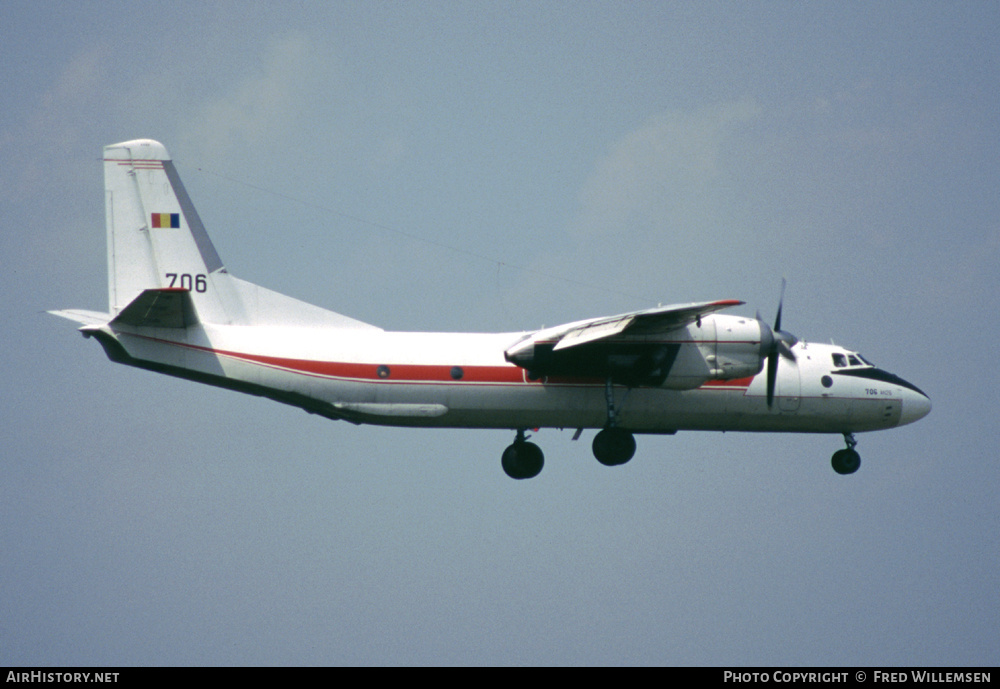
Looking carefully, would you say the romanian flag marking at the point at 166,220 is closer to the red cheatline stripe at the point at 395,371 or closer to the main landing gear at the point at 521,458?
the red cheatline stripe at the point at 395,371

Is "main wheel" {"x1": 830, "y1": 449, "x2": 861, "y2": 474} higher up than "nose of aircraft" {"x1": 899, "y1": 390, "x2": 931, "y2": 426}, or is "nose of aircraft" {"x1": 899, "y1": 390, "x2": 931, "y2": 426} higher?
"nose of aircraft" {"x1": 899, "y1": 390, "x2": 931, "y2": 426}

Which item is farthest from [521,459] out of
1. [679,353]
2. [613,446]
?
[679,353]

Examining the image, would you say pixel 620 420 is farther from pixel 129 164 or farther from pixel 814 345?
pixel 129 164

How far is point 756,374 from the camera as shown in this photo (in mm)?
34531

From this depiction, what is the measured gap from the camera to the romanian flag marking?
35.0m

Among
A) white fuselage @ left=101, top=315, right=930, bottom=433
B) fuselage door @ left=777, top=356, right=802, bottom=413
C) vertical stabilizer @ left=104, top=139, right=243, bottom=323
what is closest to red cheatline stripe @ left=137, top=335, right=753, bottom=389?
white fuselage @ left=101, top=315, right=930, bottom=433

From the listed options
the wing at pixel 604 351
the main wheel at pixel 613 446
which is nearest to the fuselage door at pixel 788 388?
the wing at pixel 604 351

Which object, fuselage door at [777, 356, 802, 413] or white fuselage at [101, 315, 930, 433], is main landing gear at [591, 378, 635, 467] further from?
fuselage door at [777, 356, 802, 413]

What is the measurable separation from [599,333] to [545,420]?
10.7 ft

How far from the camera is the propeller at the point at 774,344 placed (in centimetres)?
3378

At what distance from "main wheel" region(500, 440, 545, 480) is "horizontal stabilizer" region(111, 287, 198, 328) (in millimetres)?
9162

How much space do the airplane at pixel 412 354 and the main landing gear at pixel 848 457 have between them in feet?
6.47

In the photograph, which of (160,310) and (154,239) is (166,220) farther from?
(160,310)

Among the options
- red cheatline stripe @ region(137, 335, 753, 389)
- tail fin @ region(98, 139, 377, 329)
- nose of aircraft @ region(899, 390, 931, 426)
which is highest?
tail fin @ region(98, 139, 377, 329)
